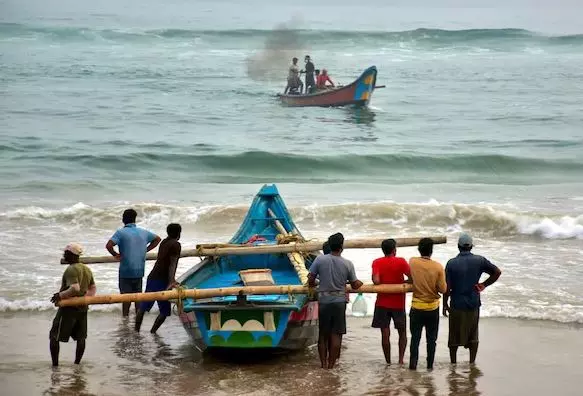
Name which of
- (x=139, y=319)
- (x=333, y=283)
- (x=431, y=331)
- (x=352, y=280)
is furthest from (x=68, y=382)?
(x=431, y=331)

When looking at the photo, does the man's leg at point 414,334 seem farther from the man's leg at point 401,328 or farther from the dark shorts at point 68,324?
the dark shorts at point 68,324

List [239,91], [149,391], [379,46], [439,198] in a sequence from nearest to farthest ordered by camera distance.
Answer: [149,391] → [439,198] → [239,91] → [379,46]

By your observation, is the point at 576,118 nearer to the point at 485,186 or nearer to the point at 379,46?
the point at 485,186

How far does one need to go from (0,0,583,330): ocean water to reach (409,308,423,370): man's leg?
2500 mm

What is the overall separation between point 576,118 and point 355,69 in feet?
54.3

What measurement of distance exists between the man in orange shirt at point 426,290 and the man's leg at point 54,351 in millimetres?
3088

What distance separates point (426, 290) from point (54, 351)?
3268 mm

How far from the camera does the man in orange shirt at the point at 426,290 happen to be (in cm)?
907

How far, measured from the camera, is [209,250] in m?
10.7

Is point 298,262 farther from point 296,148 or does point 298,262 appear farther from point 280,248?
point 296,148

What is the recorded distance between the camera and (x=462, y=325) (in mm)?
9289

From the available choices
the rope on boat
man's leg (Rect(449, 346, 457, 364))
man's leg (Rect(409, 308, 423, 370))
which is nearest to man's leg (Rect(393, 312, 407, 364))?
man's leg (Rect(409, 308, 423, 370))

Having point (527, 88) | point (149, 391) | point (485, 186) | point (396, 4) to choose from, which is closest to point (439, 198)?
point (485, 186)

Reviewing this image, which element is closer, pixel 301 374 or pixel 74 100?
pixel 301 374
